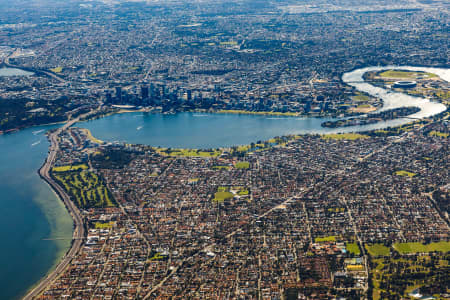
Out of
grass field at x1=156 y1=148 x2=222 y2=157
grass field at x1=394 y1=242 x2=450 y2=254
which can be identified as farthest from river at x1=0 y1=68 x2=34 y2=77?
grass field at x1=394 y1=242 x2=450 y2=254

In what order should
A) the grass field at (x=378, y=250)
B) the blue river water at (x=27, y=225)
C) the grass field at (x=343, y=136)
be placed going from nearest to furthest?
the grass field at (x=378, y=250)
the blue river water at (x=27, y=225)
the grass field at (x=343, y=136)

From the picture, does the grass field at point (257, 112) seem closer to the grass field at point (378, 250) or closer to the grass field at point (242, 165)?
the grass field at point (242, 165)

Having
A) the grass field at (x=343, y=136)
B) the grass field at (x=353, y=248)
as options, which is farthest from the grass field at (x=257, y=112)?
the grass field at (x=353, y=248)

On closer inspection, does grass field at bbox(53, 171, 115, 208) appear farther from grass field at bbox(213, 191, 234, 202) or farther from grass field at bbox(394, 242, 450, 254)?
grass field at bbox(394, 242, 450, 254)

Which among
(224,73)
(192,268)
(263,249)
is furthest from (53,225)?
(224,73)

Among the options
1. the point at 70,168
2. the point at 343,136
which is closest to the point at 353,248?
the point at 343,136
